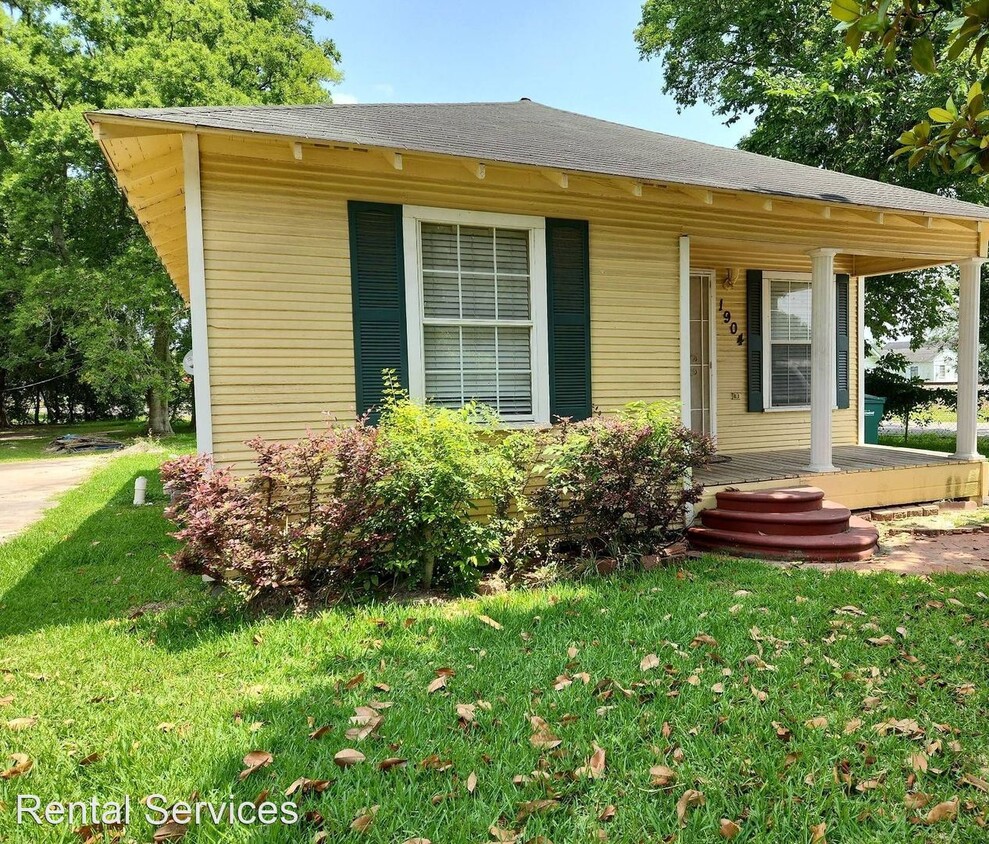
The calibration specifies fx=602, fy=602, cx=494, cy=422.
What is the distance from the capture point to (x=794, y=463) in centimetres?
724

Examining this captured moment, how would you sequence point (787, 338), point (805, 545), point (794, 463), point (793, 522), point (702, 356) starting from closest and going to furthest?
1. point (805, 545)
2. point (793, 522)
3. point (794, 463)
4. point (702, 356)
5. point (787, 338)

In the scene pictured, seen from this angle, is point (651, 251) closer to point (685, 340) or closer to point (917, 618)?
point (685, 340)

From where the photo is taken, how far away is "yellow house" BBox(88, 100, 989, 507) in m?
4.50

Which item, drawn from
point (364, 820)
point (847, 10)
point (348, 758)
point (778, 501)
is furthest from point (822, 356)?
point (364, 820)

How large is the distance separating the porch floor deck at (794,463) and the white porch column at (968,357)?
319 mm

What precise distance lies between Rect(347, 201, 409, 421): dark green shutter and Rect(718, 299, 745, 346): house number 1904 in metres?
4.96

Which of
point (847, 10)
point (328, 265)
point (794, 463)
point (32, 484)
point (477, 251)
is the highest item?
point (847, 10)

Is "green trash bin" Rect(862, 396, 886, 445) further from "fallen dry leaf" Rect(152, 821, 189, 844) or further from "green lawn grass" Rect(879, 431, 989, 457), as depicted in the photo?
"fallen dry leaf" Rect(152, 821, 189, 844)

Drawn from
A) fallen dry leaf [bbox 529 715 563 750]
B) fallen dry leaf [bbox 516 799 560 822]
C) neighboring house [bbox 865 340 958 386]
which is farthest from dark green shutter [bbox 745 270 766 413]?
neighboring house [bbox 865 340 958 386]

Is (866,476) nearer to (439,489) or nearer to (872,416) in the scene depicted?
(872,416)

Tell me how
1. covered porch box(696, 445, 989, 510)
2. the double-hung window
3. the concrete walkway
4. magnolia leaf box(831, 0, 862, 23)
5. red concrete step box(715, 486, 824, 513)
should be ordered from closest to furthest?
magnolia leaf box(831, 0, 862, 23) → red concrete step box(715, 486, 824, 513) → covered porch box(696, 445, 989, 510) → the concrete walkway → the double-hung window

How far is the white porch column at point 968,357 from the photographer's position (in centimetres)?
741

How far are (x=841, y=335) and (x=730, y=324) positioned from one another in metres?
1.82

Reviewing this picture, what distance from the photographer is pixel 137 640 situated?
3.60 m
